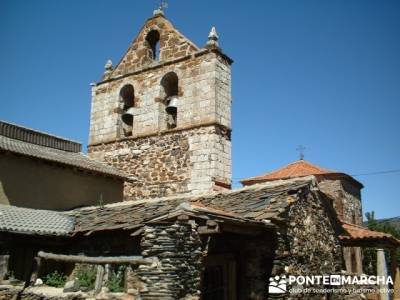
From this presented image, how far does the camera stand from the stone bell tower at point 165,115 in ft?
38.5

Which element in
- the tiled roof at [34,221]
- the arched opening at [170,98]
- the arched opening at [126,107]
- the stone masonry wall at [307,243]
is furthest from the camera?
the arched opening at [126,107]

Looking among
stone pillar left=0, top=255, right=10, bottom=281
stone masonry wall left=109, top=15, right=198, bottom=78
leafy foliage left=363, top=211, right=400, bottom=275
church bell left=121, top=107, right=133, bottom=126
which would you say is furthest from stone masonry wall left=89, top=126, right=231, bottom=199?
leafy foliage left=363, top=211, right=400, bottom=275

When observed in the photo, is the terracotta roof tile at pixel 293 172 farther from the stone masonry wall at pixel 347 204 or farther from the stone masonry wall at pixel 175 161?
the stone masonry wall at pixel 175 161

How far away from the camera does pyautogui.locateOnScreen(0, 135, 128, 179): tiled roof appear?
10531 mm

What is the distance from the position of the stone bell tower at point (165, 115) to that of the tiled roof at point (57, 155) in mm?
721

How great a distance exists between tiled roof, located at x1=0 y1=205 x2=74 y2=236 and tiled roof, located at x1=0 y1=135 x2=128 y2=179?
4.72 ft

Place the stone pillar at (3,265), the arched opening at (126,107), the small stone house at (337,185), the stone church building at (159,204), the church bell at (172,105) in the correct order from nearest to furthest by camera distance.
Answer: the stone church building at (159,204) → the stone pillar at (3,265) → the church bell at (172,105) → the arched opening at (126,107) → the small stone house at (337,185)

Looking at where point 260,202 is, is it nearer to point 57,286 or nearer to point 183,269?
point 183,269

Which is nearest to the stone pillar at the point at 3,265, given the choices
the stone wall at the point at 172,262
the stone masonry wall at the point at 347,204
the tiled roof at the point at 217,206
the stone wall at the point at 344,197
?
the tiled roof at the point at 217,206

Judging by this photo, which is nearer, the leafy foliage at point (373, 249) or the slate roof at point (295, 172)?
the slate roof at point (295, 172)

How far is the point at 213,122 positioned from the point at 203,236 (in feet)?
18.7

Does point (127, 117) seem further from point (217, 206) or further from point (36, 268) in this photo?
point (36, 268)

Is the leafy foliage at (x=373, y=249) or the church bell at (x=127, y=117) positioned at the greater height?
the church bell at (x=127, y=117)

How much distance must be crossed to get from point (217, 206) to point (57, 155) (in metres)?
5.71
